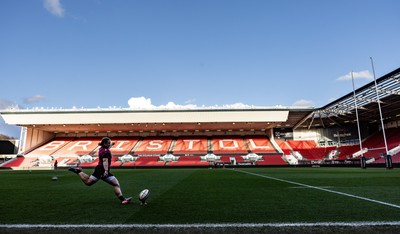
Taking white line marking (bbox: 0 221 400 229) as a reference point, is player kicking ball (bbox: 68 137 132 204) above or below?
above

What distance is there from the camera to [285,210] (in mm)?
4617

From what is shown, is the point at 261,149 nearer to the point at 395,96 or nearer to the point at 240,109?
the point at 240,109

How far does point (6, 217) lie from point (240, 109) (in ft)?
137

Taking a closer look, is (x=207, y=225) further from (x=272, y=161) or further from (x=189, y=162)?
(x=272, y=161)

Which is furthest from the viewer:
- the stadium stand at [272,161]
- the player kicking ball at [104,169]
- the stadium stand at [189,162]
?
the stadium stand at [272,161]

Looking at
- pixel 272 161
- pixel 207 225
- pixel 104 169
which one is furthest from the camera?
pixel 272 161

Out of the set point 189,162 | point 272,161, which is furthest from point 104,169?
point 272,161

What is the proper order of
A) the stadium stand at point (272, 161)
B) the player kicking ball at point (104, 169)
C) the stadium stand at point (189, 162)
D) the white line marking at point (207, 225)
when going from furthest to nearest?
1. the stadium stand at point (272, 161)
2. the stadium stand at point (189, 162)
3. the player kicking ball at point (104, 169)
4. the white line marking at point (207, 225)

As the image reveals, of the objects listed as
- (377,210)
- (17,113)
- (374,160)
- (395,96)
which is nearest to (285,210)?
(377,210)

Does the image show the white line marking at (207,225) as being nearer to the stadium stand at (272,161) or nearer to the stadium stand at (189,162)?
the stadium stand at (189,162)

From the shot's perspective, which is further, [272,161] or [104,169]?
[272,161]

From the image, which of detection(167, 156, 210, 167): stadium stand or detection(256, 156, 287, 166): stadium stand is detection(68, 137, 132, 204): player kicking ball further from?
detection(256, 156, 287, 166): stadium stand

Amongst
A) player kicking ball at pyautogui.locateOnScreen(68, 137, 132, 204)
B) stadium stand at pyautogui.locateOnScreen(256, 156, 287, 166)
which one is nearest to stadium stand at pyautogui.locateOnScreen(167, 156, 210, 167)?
stadium stand at pyautogui.locateOnScreen(256, 156, 287, 166)

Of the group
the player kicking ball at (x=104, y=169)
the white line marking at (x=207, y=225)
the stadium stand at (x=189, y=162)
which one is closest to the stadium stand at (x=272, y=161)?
the stadium stand at (x=189, y=162)
